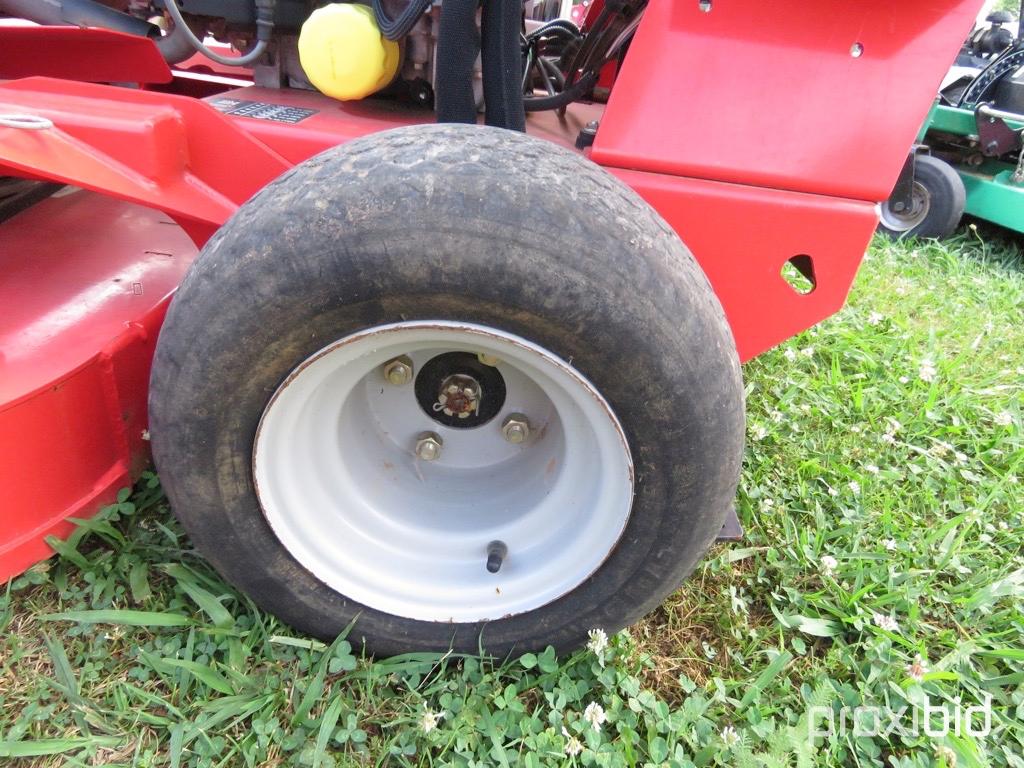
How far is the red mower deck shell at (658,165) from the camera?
1185 millimetres

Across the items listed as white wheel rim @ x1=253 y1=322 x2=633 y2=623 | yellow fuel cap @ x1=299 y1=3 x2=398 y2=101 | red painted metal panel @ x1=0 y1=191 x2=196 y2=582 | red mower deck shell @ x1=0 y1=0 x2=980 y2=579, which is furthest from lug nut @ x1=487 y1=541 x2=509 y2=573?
yellow fuel cap @ x1=299 y1=3 x2=398 y2=101

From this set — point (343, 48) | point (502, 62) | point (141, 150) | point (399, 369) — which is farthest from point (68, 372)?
point (502, 62)

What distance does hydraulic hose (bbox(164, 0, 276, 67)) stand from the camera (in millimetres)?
1594

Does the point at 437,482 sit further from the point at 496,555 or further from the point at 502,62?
the point at 502,62

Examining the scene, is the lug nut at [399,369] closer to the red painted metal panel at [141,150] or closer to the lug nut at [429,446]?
the lug nut at [429,446]

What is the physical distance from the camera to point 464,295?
1037mm

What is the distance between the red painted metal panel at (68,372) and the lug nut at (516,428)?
2.47 ft

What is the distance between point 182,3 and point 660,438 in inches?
61.0

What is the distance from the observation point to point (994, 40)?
4.53m

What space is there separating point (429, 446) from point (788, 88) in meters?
0.93

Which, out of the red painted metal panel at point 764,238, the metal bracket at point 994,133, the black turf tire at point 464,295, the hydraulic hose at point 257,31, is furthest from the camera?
the metal bracket at point 994,133

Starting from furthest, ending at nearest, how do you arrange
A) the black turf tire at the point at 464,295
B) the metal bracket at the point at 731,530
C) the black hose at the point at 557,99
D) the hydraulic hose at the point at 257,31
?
the black hose at the point at 557,99
the hydraulic hose at the point at 257,31
the metal bracket at the point at 731,530
the black turf tire at the point at 464,295

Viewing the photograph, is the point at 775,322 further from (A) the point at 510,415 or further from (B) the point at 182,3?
(B) the point at 182,3

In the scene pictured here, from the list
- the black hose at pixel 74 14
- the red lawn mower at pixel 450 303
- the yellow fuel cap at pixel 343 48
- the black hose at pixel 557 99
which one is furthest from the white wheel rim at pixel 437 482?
the black hose at pixel 74 14
